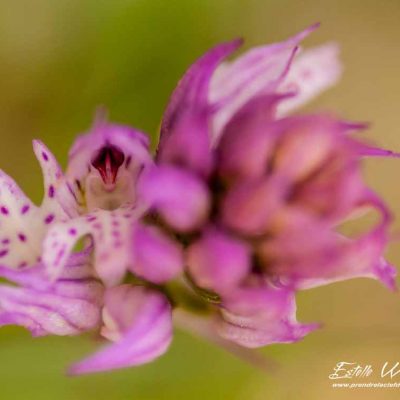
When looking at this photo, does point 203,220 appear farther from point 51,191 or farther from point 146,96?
point 146,96

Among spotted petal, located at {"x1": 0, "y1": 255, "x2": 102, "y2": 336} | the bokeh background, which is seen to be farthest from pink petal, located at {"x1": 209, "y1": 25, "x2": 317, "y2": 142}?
the bokeh background

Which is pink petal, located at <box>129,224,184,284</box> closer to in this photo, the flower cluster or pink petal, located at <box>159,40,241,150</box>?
the flower cluster

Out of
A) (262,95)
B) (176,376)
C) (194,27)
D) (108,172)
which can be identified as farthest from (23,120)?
(262,95)

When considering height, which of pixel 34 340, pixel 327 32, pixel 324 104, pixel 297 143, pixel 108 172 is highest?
pixel 297 143

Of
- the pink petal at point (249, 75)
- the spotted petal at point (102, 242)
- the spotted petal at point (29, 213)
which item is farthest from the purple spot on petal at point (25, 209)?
the pink petal at point (249, 75)

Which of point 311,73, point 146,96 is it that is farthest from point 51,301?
point 146,96

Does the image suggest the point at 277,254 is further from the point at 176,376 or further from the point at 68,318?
the point at 176,376

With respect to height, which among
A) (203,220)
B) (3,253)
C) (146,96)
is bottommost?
(146,96)
